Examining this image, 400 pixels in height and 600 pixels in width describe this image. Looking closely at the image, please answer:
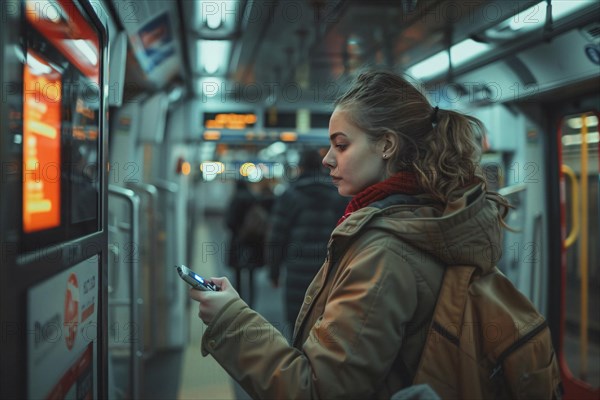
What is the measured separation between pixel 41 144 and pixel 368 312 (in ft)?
2.78

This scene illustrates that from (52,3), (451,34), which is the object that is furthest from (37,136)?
(451,34)

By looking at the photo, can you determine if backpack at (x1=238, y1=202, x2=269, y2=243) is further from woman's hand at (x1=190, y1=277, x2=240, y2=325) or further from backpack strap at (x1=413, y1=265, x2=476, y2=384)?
backpack strap at (x1=413, y1=265, x2=476, y2=384)

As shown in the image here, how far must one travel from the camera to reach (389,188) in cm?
145

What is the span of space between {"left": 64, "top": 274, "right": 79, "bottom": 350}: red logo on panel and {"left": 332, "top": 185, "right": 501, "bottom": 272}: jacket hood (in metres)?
0.74

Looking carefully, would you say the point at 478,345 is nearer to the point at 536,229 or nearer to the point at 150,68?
the point at 536,229

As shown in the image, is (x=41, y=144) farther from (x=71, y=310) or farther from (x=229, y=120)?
(x=229, y=120)

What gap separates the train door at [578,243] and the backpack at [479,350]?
2908 millimetres

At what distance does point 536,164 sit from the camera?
14.2 ft

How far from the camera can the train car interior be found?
126 centimetres

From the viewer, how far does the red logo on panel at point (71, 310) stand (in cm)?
150

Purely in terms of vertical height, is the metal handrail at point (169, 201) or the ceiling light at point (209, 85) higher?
the ceiling light at point (209, 85)

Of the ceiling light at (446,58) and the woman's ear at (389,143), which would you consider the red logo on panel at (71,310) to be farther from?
the ceiling light at (446,58)

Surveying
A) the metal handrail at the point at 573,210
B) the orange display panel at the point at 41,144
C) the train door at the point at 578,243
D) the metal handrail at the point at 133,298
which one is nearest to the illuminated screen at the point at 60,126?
the orange display panel at the point at 41,144

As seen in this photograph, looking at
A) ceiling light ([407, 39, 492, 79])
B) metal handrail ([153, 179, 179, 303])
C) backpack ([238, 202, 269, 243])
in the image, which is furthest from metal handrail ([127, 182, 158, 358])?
ceiling light ([407, 39, 492, 79])
